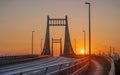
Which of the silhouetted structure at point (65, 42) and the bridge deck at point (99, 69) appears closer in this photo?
the bridge deck at point (99, 69)

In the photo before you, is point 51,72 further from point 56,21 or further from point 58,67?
point 56,21

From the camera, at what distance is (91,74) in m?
35.5


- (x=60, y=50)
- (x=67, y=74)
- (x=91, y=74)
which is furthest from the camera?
(x=60, y=50)

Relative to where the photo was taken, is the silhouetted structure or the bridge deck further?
the silhouetted structure

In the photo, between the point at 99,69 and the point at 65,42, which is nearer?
the point at 99,69

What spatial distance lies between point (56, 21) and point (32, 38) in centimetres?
3746

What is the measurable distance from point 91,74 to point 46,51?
314 ft

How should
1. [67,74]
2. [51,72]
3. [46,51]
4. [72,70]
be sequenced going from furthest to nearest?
[46,51], [72,70], [67,74], [51,72]

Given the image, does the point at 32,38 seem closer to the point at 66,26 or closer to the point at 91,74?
the point at 66,26

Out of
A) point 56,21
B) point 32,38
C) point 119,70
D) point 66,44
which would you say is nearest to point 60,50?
point 56,21

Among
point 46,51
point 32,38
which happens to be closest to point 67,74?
point 32,38

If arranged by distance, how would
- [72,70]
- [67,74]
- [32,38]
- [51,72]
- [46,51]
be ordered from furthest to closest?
[46,51] < [32,38] < [72,70] < [67,74] < [51,72]

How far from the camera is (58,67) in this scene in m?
21.9

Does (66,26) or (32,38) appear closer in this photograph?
(32,38)
